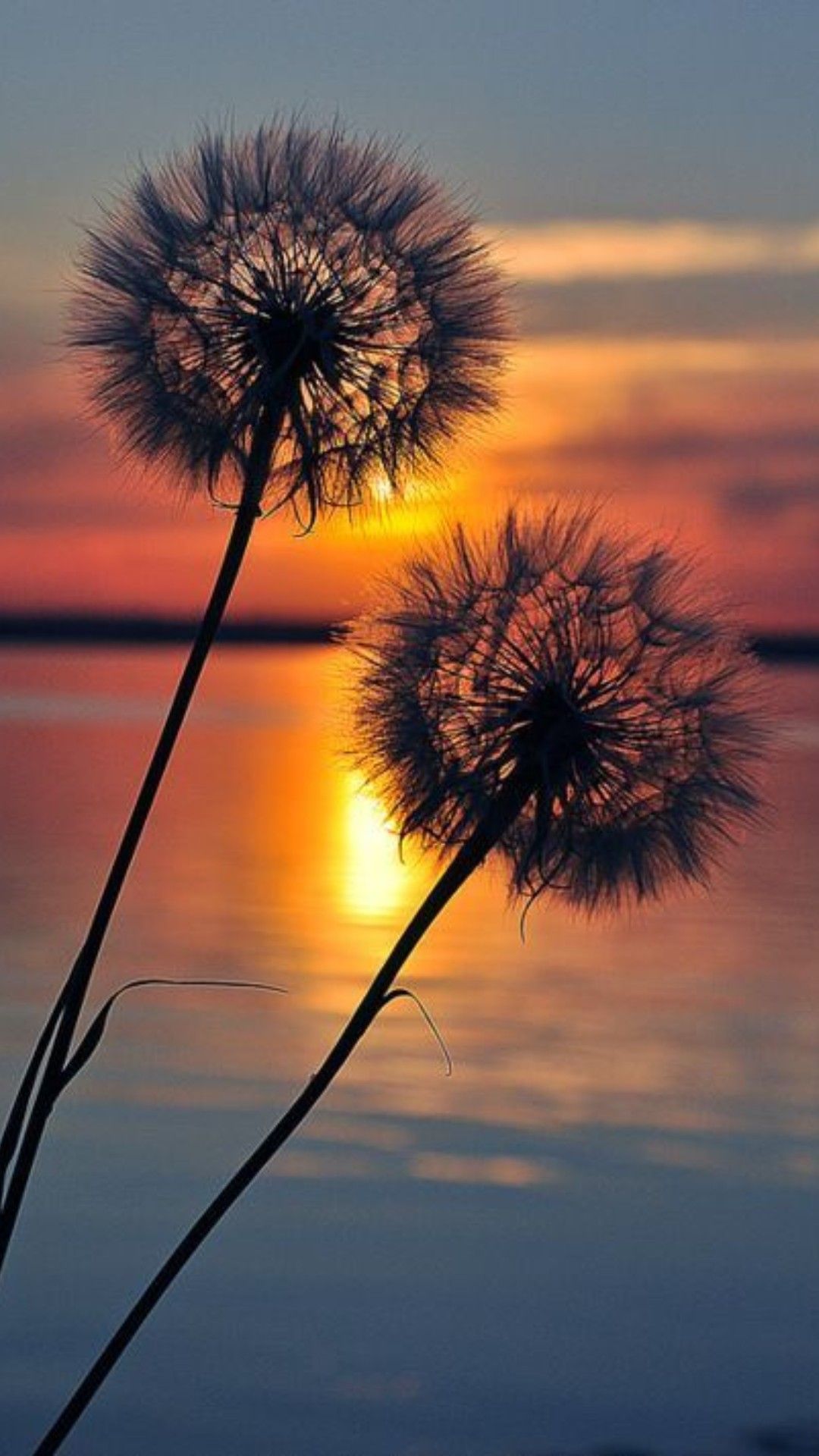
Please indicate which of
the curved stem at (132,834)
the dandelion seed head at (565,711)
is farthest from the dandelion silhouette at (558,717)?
the curved stem at (132,834)

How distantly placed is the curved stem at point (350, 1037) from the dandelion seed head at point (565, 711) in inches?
5.0

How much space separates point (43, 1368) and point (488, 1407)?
1.92 meters

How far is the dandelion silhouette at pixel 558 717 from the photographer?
4.29 m

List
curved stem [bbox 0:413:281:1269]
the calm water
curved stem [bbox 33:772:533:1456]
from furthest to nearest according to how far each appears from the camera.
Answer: the calm water
curved stem [bbox 0:413:281:1269]
curved stem [bbox 33:772:533:1456]

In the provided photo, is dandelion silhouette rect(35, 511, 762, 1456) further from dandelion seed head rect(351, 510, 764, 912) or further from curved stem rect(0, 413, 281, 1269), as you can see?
curved stem rect(0, 413, 281, 1269)

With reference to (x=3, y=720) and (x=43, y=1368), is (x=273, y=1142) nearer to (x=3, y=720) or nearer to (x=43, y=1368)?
(x=43, y=1368)

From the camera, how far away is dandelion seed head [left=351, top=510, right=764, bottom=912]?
14.1ft

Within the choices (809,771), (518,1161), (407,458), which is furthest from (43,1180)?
(809,771)

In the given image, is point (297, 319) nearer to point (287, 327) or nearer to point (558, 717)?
point (287, 327)

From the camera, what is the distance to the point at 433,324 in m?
4.73

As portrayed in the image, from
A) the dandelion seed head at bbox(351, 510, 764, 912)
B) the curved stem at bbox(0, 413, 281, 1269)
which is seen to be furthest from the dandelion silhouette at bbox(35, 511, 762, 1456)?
the curved stem at bbox(0, 413, 281, 1269)

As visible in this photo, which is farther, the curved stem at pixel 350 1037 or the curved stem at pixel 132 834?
the curved stem at pixel 132 834

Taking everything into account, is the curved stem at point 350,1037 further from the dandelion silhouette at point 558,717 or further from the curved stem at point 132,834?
the curved stem at point 132,834

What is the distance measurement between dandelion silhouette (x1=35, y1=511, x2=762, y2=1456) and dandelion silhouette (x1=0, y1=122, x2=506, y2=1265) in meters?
0.35
